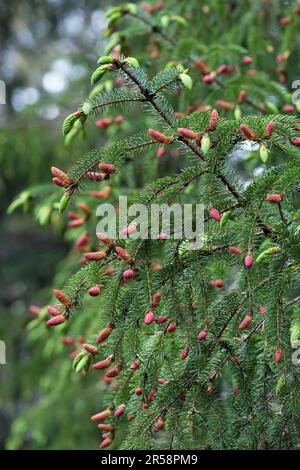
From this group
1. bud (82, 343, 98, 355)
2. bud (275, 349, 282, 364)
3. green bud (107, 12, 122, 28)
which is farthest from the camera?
green bud (107, 12, 122, 28)

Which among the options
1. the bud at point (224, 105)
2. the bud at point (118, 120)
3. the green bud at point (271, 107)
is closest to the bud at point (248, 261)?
the green bud at point (271, 107)

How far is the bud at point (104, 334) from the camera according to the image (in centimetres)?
186

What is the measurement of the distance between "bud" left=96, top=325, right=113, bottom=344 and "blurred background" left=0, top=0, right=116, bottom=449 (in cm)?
218

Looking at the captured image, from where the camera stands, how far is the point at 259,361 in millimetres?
2033

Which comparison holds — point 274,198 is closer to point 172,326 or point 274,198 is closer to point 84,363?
point 172,326

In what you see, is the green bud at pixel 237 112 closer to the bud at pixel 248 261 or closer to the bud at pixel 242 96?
the bud at pixel 242 96

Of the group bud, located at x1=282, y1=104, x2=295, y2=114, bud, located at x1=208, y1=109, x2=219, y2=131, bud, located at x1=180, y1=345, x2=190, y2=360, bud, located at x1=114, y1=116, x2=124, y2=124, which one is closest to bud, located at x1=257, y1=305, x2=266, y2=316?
bud, located at x1=180, y1=345, x2=190, y2=360

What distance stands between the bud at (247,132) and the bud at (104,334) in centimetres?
66

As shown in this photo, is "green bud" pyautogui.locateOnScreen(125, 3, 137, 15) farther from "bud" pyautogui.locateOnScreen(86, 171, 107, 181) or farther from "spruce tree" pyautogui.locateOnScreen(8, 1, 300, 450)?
"bud" pyautogui.locateOnScreen(86, 171, 107, 181)

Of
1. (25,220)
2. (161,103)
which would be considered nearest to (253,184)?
(161,103)

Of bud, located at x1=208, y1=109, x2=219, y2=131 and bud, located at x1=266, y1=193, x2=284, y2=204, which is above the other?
bud, located at x1=208, y1=109, x2=219, y2=131

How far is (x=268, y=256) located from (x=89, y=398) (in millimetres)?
→ 2900

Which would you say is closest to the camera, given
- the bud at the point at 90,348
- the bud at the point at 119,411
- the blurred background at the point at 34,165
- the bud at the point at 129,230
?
the bud at the point at 129,230

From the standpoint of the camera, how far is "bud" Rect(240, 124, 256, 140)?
71.7 inches
